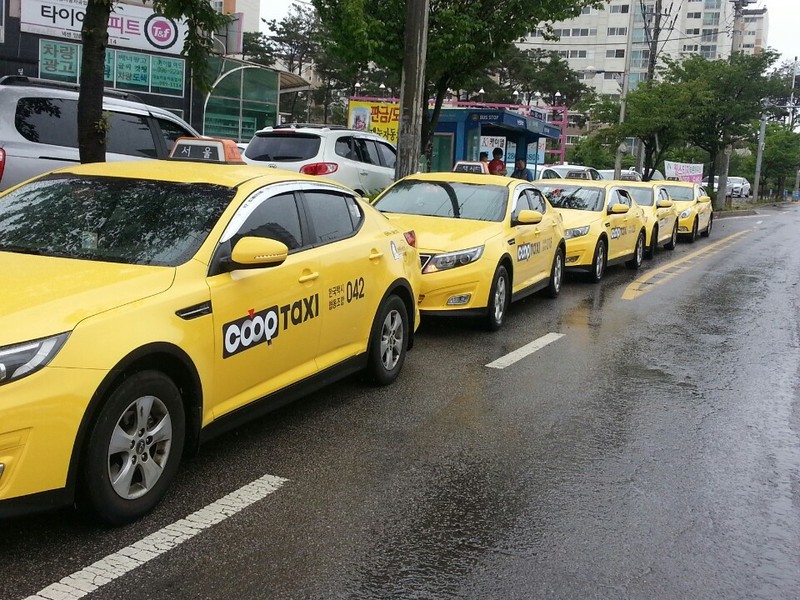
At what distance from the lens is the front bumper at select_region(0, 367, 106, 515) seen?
11.1 ft

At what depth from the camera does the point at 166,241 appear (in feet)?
15.5

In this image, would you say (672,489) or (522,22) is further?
(522,22)

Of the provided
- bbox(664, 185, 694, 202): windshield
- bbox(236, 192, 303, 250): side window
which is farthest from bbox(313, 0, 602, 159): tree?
bbox(236, 192, 303, 250): side window

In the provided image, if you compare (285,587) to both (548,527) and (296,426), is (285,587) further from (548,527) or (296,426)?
(296,426)

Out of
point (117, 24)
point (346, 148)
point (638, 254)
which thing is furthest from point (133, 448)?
point (117, 24)

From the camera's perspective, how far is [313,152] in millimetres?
13977

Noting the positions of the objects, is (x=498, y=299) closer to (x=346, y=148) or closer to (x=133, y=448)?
(x=133, y=448)

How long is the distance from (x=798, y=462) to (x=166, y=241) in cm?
392

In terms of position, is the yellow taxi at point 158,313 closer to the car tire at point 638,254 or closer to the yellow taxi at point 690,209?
the car tire at point 638,254

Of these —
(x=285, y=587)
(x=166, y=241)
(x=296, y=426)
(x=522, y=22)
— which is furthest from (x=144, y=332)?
(x=522, y=22)

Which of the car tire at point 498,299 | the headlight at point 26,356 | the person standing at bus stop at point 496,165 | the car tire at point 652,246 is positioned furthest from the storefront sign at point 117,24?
the headlight at point 26,356

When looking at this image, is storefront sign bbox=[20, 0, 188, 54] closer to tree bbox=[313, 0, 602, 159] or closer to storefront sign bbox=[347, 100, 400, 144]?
storefront sign bbox=[347, 100, 400, 144]

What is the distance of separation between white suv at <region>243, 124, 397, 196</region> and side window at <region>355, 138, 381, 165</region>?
0.13 m

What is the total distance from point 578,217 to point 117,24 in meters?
18.1
